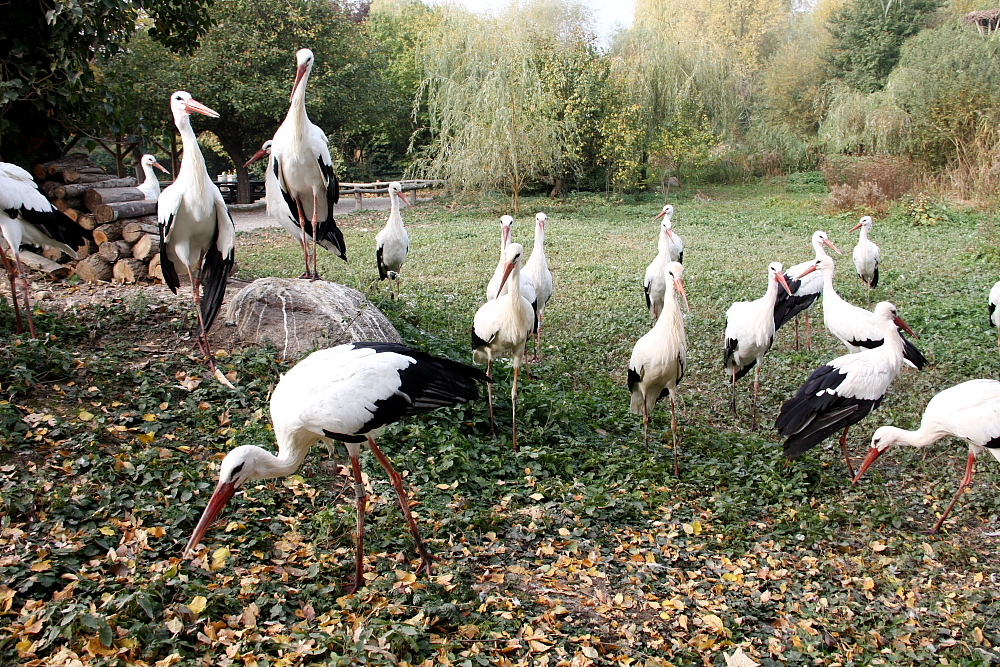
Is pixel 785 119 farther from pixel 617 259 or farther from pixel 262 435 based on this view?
pixel 262 435

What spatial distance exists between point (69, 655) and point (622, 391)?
15.0 ft

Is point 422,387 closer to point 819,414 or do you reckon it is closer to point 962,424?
point 819,414

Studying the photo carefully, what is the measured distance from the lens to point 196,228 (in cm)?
541

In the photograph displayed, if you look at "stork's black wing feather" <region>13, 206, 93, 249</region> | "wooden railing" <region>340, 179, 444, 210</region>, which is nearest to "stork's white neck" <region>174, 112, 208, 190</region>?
"stork's black wing feather" <region>13, 206, 93, 249</region>

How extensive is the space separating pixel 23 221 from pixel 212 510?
11.3 ft

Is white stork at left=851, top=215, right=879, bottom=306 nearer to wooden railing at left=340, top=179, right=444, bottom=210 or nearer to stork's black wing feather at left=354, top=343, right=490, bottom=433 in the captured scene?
stork's black wing feather at left=354, top=343, right=490, bottom=433

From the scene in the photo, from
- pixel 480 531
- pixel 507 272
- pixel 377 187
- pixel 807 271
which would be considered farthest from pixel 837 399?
pixel 377 187

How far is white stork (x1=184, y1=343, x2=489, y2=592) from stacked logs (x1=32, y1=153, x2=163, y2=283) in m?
4.19

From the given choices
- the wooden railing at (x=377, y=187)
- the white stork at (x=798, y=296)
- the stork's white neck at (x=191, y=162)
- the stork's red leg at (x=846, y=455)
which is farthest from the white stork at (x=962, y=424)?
the wooden railing at (x=377, y=187)

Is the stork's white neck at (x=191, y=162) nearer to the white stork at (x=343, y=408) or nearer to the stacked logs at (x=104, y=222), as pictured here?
the stacked logs at (x=104, y=222)

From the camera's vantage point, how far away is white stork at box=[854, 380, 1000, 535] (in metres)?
4.38

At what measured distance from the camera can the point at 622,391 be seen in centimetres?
649

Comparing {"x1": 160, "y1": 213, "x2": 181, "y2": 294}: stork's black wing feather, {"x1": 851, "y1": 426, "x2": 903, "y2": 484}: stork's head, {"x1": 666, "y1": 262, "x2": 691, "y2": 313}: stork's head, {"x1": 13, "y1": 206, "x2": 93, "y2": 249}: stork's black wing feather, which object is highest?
{"x1": 13, "y1": 206, "x2": 93, "y2": 249}: stork's black wing feather

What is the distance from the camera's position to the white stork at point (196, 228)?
525 cm
